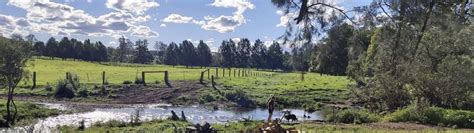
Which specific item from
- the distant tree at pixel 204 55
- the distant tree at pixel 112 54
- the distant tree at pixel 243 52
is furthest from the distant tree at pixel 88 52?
the distant tree at pixel 243 52

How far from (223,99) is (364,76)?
1357cm

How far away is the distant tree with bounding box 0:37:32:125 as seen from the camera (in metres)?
33.4

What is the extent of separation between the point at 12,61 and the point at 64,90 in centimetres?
1838

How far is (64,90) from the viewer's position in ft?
170

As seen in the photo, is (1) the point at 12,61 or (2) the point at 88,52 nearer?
(1) the point at 12,61

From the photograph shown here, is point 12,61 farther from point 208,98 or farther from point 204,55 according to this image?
point 204,55

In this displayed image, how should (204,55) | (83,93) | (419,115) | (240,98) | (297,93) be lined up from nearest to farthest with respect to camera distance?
(419,115)
(240,98)
(83,93)
(297,93)
(204,55)

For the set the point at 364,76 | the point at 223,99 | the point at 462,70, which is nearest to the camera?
the point at 462,70

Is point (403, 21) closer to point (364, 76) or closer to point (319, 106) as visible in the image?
point (364, 76)

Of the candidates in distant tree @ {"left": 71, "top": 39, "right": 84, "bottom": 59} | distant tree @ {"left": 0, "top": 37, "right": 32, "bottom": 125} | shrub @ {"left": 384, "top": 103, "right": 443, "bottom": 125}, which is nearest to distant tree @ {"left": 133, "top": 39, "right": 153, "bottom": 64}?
distant tree @ {"left": 71, "top": 39, "right": 84, "bottom": 59}

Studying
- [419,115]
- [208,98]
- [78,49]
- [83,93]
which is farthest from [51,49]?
[419,115]

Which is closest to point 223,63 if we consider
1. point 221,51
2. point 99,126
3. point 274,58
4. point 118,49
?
point 221,51

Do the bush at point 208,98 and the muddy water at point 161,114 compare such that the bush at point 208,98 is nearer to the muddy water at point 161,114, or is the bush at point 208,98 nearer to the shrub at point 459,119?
the muddy water at point 161,114

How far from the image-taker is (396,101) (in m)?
33.8
